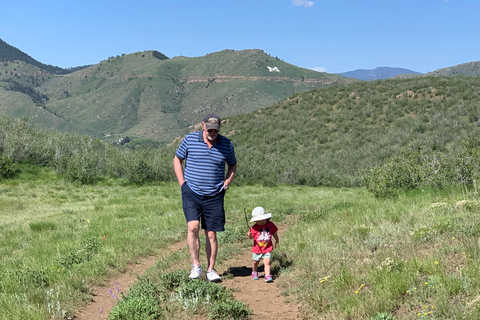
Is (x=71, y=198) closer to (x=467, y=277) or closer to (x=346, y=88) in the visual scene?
(x=467, y=277)

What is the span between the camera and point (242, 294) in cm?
544

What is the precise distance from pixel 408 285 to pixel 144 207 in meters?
13.0

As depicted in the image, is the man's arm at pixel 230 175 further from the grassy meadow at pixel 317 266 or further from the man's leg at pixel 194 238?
the grassy meadow at pixel 317 266

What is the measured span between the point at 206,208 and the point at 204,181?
443mm

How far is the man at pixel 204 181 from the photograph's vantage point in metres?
5.63

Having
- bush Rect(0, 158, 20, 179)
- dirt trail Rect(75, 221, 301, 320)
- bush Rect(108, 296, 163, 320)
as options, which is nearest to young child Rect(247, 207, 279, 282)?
dirt trail Rect(75, 221, 301, 320)

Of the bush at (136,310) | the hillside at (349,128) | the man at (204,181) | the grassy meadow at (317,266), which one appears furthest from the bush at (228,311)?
the hillside at (349,128)

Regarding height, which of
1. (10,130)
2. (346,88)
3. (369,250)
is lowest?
(369,250)

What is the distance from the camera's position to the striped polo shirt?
5.62m

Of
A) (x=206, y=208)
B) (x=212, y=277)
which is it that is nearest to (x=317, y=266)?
(x=212, y=277)

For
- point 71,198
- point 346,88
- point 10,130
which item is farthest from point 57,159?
point 346,88

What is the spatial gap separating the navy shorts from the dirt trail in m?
1.04

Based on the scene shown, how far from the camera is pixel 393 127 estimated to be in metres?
36.8

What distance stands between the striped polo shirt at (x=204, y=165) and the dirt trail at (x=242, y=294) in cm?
161
